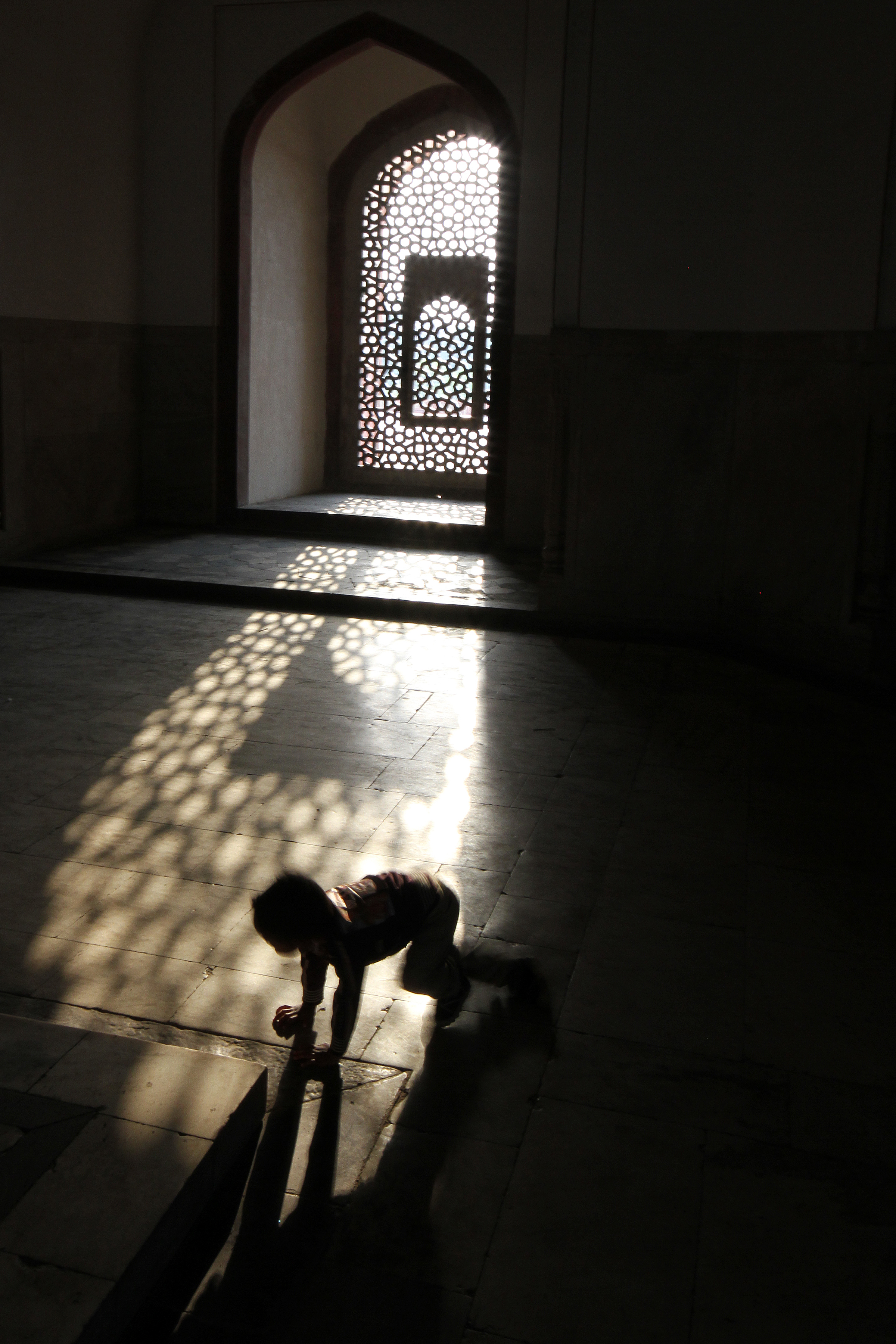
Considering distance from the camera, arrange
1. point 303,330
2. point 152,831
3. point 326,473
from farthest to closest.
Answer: point 326,473 → point 303,330 → point 152,831

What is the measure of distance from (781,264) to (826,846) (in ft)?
10.6

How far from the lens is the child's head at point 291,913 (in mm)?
2260

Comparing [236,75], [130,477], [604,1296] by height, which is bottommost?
[604,1296]

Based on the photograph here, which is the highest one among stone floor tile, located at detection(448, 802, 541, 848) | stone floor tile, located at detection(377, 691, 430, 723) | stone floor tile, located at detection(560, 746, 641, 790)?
stone floor tile, located at detection(377, 691, 430, 723)

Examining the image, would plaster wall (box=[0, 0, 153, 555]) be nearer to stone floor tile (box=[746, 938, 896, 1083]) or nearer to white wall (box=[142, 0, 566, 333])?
white wall (box=[142, 0, 566, 333])

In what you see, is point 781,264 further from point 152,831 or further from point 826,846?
point 152,831

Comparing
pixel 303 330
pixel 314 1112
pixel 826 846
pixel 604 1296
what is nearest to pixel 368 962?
pixel 314 1112

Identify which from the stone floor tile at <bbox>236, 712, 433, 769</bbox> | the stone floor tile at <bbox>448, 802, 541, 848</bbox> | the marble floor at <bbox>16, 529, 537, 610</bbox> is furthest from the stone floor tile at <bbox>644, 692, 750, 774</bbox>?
the marble floor at <bbox>16, 529, 537, 610</bbox>

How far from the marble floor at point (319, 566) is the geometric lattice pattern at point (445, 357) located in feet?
7.30

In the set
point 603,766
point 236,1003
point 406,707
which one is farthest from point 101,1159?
point 406,707

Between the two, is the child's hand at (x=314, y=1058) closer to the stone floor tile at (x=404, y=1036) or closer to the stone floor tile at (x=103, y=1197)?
the stone floor tile at (x=404, y=1036)

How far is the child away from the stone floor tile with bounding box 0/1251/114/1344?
0.71m

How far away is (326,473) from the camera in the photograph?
10.9 m

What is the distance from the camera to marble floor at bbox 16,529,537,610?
696 centimetres
